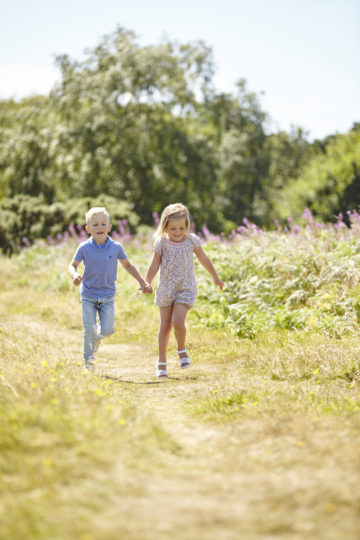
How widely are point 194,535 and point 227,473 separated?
0.74 meters

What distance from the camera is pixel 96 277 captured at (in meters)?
5.95

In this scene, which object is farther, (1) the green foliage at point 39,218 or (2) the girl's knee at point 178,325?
(1) the green foliage at point 39,218

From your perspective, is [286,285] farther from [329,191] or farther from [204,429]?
[329,191]

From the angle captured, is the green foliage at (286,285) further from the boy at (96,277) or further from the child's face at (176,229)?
the boy at (96,277)

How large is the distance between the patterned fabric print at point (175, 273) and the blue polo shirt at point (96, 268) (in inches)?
20.8

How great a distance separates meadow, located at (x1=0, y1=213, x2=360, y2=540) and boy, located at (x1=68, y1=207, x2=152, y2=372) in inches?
21.2

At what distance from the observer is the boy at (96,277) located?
5930mm

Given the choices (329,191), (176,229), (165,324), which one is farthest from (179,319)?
(329,191)

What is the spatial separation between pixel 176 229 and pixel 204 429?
2540mm

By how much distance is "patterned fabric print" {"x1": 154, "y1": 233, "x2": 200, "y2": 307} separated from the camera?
5.99 meters

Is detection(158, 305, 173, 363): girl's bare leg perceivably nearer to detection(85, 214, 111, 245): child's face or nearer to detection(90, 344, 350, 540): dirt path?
detection(85, 214, 111, 245): child's face

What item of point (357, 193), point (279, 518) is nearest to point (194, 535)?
point (279, 518)

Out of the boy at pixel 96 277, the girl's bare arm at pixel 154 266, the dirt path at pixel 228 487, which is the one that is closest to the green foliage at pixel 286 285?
the girl's bare arm at pixel 154 266

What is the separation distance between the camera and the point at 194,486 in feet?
9.27
